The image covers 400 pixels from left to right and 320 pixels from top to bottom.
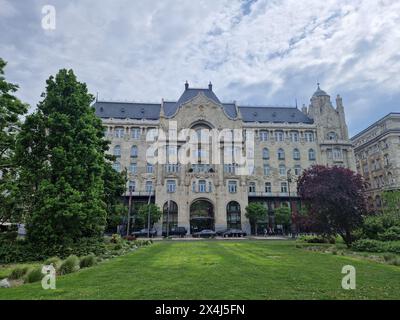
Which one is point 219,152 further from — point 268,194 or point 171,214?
point 171,214

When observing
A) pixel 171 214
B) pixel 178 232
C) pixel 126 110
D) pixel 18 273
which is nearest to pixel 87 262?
pixel 18 273

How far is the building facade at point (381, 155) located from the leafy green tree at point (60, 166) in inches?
2258

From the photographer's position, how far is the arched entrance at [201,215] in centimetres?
5812

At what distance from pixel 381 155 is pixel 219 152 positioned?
131ft

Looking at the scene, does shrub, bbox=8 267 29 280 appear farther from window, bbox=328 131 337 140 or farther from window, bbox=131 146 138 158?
window, bbox=328 131 337 140

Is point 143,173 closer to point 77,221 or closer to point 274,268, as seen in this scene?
point 77,221

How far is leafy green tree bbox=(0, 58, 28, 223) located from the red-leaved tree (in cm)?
2208

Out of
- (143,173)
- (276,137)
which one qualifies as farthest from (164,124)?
(276,137)

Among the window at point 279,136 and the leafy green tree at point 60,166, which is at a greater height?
the window at point 279,136

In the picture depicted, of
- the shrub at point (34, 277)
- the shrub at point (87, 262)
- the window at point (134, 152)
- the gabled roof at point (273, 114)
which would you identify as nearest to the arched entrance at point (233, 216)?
the gabled roof at point (273, 114)

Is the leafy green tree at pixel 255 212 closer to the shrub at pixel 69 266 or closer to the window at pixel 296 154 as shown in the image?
the window at pixel 296 154

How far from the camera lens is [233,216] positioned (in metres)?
58.7

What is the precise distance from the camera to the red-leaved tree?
2258 cm
